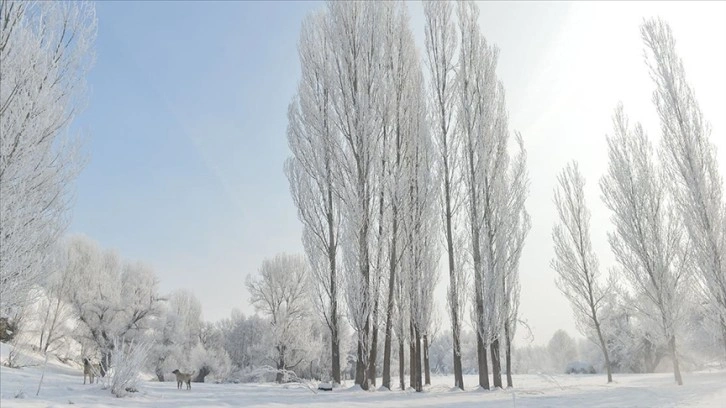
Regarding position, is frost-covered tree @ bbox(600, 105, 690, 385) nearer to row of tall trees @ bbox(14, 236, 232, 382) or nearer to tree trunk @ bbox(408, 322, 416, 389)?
tree trunk @ bbox(408, 322, 416, 389)

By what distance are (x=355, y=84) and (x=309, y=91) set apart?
178cm

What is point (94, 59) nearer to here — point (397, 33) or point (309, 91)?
point (309, 91)

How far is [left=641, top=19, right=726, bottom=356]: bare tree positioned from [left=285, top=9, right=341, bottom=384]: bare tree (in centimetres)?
1057

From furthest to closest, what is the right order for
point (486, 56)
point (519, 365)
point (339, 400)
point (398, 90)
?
point (519, 365)
point (486, 56)
point (398, 90)
point (339, 400)

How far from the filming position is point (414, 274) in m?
12.4

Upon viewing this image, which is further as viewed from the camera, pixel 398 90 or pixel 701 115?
pixel 701 115

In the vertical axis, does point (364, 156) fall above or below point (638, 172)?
below

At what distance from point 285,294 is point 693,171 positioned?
23856 millimetres

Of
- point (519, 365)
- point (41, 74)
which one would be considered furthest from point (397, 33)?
point (519, 365)

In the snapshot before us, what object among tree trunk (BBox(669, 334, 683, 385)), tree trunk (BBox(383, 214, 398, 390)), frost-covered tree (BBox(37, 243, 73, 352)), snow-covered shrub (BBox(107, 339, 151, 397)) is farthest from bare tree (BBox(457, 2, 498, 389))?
frost-covered tree (BBox(37, 243, 73, 352))

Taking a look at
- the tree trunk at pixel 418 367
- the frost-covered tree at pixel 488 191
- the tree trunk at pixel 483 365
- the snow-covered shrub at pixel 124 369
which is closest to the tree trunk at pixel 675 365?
the frost-covered tree at pixel 488 191

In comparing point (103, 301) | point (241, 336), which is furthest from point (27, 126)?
point (241, 336)

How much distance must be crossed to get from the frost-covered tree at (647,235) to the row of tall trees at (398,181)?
4441 mm

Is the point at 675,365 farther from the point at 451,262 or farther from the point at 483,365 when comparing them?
the point at 451,262
